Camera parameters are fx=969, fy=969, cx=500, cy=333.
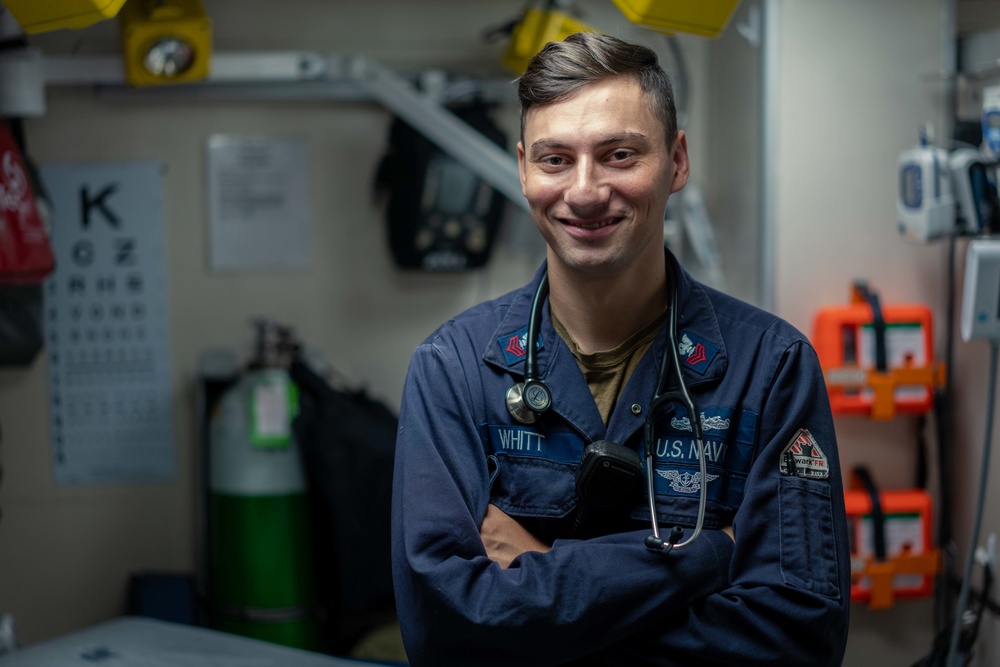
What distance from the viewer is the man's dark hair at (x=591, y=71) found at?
4.60ft

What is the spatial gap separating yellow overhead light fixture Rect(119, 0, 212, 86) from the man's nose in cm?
177

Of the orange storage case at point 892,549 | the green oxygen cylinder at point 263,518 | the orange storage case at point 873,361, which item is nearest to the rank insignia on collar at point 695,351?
the orange storage case at point 873,361

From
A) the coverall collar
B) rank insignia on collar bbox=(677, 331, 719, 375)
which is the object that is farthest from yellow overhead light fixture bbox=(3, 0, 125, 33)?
rank insignia on collar bbox=(677, 331, 719, 375)

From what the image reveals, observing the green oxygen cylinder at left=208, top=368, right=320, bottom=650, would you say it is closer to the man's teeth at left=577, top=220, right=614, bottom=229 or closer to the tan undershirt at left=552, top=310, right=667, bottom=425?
the tan undershirt at left=552, top=310, right=667, bottom=425

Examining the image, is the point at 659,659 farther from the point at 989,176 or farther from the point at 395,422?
the point at 395,422

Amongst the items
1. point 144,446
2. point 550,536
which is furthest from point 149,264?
point 550,536

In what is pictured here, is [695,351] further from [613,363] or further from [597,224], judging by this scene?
[597,224]

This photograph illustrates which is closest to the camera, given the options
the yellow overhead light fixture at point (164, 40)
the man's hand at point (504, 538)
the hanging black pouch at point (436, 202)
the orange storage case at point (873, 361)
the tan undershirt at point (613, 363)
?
the man's hand at point (504, 538)

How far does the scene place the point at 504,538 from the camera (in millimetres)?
1423

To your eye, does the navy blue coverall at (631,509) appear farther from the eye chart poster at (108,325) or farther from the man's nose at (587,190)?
the eye chart poster at (108,325)

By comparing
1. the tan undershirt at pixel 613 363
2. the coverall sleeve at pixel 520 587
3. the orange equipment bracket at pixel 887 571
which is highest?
the tan undershirt at pixel 613 363

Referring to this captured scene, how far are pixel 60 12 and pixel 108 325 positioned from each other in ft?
5.27

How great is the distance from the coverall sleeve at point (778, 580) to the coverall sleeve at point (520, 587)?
0.03 metres

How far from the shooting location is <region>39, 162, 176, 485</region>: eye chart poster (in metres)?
3.22
